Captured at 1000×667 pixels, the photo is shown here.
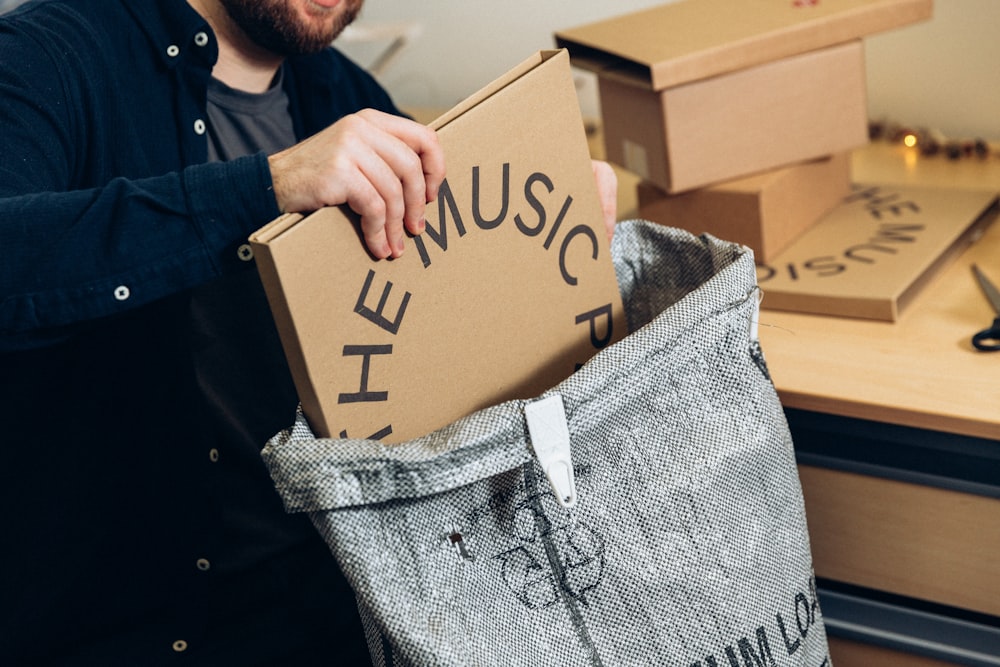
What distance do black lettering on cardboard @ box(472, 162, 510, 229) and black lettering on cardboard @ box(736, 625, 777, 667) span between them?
0.37 meters

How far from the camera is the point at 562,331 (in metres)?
0.84

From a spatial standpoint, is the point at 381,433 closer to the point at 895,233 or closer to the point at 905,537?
the point at 905,537

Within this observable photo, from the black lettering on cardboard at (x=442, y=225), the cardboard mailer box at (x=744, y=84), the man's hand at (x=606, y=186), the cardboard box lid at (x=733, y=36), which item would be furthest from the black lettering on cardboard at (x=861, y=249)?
the black lettering on cardboard at (x=442, y=225)

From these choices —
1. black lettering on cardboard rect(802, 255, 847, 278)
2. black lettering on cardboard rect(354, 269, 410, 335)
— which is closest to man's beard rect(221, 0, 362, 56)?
black lettering on cardboard rect(354, 269, 410, 335)

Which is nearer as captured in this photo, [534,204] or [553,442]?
[553,442]

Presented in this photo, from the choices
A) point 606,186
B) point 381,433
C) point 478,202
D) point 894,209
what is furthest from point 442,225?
point 894,209

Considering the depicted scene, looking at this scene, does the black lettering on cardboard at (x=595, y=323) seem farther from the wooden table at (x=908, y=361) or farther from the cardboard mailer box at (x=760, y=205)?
the cardboard mailer box at (x=760, y=205)

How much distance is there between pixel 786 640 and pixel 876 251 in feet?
1.78

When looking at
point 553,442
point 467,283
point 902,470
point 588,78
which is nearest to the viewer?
point 553,442

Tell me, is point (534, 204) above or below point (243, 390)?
above

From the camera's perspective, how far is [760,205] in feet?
3.86

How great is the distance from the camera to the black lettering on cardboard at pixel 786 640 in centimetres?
77

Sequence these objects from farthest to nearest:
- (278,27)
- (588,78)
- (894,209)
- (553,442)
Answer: (588,78) → (894,209) → (278,27) → (553,442)

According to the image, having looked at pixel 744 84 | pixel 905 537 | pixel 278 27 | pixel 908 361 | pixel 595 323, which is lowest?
pixel 905 537
